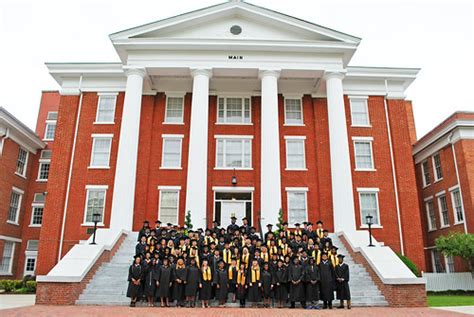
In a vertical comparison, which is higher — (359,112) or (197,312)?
(359,112)

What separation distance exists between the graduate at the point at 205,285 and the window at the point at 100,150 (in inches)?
510

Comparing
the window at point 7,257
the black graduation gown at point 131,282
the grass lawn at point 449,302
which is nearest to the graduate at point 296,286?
the black graduation gown at point 131,282

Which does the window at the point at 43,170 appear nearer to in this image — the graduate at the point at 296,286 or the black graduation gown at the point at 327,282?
the graduate at the point at 296,286

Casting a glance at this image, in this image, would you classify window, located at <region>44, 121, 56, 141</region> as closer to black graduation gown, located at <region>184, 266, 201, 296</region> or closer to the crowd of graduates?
→ the crowd of graduates

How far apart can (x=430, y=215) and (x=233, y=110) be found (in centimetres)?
1514

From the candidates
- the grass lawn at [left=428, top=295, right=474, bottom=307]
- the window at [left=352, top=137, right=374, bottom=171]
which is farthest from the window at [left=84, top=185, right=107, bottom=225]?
the grass lawn at [left=428, top=295, right=474, bottom=307]

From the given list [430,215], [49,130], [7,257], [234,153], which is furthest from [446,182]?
[49,130]

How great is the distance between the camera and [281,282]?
11.9 m

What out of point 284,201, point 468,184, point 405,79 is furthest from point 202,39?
point 468,184

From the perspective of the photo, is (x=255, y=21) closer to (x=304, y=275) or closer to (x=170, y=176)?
(x=170, y=176)

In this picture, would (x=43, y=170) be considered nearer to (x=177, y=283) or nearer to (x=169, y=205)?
(x=169, y=205)

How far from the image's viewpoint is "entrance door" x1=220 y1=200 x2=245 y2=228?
22391mm

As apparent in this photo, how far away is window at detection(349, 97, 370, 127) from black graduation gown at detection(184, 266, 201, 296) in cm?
1545

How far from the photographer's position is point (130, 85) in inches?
851
